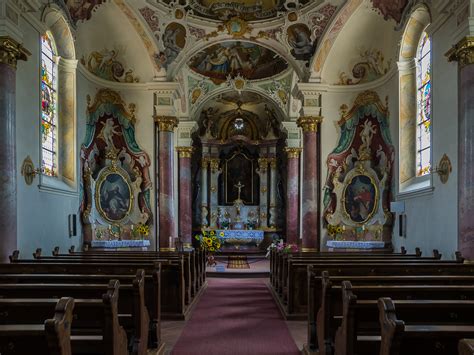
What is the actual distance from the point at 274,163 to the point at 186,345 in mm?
18372

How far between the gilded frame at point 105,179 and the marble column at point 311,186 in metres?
5.31

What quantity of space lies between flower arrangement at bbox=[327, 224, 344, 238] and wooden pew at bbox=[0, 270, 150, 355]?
364 inches

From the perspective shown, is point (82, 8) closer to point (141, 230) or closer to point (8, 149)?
point (8, 149)

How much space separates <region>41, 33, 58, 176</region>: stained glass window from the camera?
11234 mm

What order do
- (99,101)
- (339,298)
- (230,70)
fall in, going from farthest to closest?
(230,70) < (99,101) < (339,298)

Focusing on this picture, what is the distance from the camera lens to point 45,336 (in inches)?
113

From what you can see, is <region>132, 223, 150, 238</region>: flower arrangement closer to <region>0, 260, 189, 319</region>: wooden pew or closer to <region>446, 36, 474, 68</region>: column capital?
<region>0, 260, 189, 319</region>: wooden pew

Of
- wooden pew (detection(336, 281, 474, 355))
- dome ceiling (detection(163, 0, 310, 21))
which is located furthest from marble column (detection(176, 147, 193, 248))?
wooden pew (detection(336, 281, 474, 355))

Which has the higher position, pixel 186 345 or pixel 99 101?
pixel 99 101

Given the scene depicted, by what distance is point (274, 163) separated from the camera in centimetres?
2433

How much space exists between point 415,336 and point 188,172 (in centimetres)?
1804

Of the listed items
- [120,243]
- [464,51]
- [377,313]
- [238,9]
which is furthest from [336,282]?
[238,9]

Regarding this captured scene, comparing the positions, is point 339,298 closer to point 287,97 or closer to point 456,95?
point 456,95

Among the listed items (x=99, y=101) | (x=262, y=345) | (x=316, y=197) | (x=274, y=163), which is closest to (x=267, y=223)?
(x=274, y=163)
